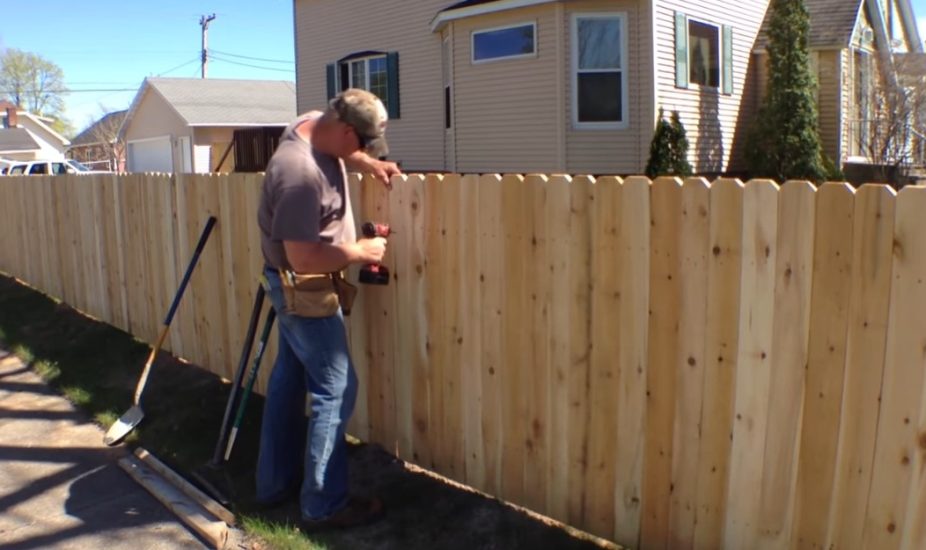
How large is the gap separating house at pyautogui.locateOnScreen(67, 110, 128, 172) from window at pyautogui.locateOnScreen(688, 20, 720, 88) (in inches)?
1312

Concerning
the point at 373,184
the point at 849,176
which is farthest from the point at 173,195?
the point at 849,176

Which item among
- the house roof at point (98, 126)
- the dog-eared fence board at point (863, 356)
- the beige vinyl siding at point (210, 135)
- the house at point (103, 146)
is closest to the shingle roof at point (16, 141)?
the house at point (103, 146)

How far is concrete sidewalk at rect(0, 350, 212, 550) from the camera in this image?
161 inches

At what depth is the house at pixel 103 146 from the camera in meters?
47.1

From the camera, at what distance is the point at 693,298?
125 inches

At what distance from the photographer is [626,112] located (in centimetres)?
1558

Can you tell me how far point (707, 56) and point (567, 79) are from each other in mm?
3545

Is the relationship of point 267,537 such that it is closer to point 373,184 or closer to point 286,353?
point 286,353

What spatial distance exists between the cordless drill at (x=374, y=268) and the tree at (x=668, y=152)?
11.1 m

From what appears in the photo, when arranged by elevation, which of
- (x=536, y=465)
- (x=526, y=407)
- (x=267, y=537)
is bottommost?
(x=267, y=537)

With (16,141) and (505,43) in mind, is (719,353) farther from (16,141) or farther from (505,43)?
(16,141)

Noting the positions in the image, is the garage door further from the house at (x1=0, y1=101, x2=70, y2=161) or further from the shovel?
the shovel

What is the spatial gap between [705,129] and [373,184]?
1371cm

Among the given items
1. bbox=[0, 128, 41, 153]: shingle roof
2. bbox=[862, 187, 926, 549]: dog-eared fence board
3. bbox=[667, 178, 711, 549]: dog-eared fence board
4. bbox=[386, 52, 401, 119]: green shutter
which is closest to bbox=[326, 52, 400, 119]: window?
bbox=[386, 52, 401, 119]: green shutter
